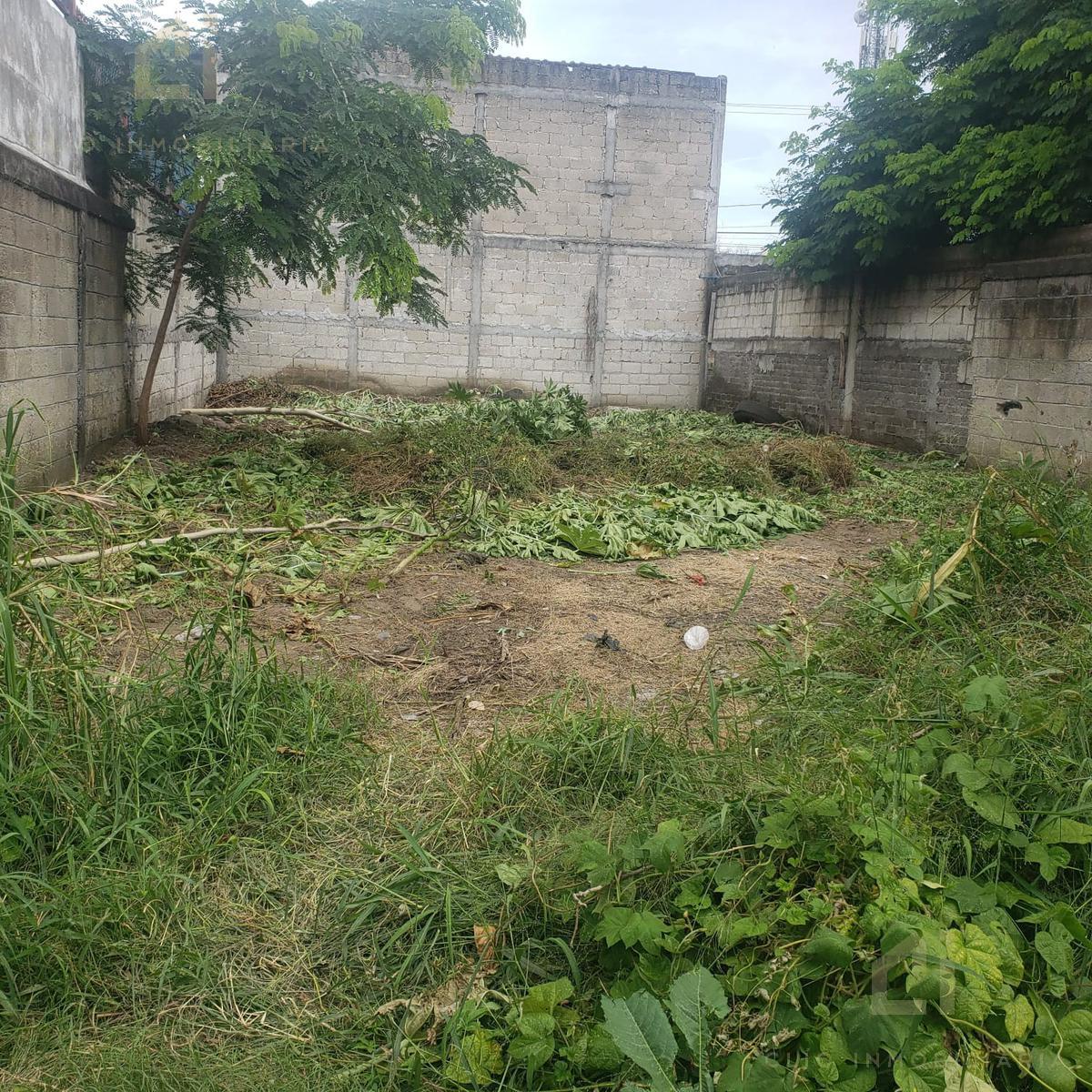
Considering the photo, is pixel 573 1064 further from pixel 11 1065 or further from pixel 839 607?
pixel 839 607

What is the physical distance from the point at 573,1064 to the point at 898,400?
1050 cm

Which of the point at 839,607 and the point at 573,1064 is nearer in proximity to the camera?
the point at 573,1064

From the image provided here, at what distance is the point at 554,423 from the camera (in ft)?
31.6

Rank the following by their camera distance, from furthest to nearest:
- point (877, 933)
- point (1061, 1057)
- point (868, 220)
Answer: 1. point (868, 220)
2. point (877, 933)
3. point (1061, 1057)

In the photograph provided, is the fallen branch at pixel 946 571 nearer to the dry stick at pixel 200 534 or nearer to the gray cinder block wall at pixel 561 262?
the dry stick at pixel 200 534

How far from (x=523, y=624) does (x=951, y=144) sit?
27.2 feet

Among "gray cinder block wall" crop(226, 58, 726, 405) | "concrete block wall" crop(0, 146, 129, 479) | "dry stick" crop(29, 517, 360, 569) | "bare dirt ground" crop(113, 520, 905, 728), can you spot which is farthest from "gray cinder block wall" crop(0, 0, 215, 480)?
"gray cinder block wall" crop(226, 58, 726, 405)

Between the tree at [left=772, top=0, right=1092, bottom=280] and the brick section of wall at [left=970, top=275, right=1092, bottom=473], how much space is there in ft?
1.97

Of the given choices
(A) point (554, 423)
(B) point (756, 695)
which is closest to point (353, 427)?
(A) point (554, 423)

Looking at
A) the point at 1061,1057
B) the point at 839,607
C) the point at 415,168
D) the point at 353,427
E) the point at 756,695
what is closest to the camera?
the point at 1061,1057

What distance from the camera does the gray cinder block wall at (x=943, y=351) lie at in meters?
8.51

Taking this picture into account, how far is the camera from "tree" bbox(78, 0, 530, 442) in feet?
23.4

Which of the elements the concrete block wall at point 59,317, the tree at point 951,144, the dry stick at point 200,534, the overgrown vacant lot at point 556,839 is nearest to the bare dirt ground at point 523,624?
the overgrown vacant lot at point 556,839

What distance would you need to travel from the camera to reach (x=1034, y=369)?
29.2 feet
